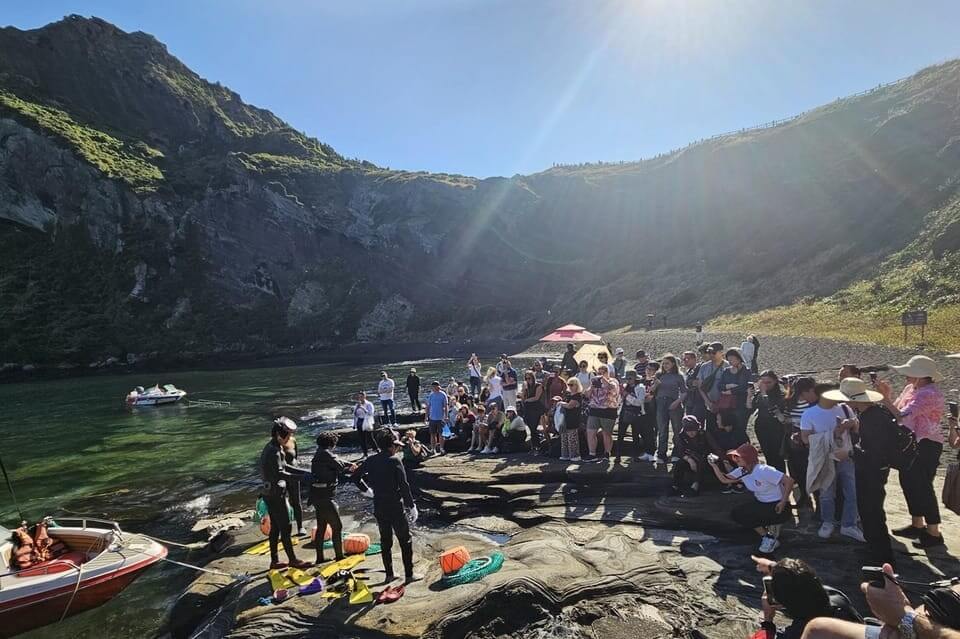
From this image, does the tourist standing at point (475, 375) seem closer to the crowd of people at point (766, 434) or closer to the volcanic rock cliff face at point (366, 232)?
the crowd of people at point (766, 434)

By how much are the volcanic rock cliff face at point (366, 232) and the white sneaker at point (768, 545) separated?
57250mm

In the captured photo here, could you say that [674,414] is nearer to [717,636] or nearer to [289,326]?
[717,636]

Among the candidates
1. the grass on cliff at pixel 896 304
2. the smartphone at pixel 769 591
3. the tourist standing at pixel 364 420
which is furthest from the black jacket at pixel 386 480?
the grass on cliff at pixel 896 304

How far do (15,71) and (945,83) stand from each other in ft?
615

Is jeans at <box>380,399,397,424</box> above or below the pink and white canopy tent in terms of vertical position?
below

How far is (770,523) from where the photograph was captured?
6.63 meters

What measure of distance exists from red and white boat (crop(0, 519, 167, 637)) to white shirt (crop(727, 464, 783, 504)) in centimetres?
1072

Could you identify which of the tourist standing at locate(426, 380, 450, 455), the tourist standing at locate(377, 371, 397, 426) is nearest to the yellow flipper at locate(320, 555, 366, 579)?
the tourist standing at locate(426, 380, 450, 455)

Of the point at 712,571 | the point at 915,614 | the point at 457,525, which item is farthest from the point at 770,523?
the point at 457,525

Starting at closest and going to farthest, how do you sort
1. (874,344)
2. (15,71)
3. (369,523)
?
1. (369,523)
2. (874,344)
3. (15,71)

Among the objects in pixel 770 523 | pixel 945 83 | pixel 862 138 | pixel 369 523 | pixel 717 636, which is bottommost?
pixel 369 523

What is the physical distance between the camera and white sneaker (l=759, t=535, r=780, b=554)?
6680mm

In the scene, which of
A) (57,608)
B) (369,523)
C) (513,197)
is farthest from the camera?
(513,197)

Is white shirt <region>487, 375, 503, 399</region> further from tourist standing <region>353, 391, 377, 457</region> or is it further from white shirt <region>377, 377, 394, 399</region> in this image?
white shirt <region>377, 377, 394, 399</region>
